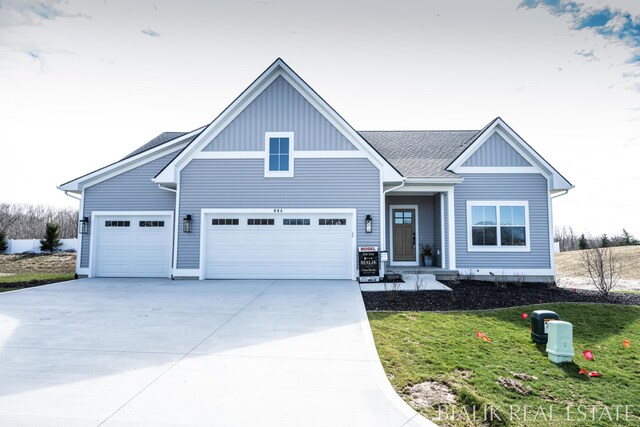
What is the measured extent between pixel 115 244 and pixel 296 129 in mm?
7811

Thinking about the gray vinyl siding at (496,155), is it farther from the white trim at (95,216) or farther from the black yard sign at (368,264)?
the white trim at (95,216)

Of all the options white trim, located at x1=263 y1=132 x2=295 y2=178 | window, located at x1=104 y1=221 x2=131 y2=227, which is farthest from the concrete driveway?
white trim, located at x1=263 y1=132 x2=295 y2=178

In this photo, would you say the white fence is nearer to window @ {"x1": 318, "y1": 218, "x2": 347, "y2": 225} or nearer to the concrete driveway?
the concrete driveway

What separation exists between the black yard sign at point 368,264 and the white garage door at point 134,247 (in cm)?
684

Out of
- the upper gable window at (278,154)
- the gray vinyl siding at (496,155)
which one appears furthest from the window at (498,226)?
the upper gable window at (278,154)

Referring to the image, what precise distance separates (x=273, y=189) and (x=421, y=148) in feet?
23.3

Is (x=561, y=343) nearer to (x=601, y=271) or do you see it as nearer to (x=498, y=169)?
(x=601, y=271)

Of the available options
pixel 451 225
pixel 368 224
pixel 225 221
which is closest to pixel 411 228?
pixel 451 225

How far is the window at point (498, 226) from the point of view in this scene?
1153cm

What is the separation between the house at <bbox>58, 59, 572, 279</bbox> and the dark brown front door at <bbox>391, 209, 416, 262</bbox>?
57.9 inches

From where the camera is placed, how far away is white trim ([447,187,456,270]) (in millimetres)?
11500

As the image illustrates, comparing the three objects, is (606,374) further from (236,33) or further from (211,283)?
(236,33)

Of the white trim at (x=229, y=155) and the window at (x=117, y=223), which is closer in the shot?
the white trim at (x=229, y=155)

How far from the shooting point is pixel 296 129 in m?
11.0
